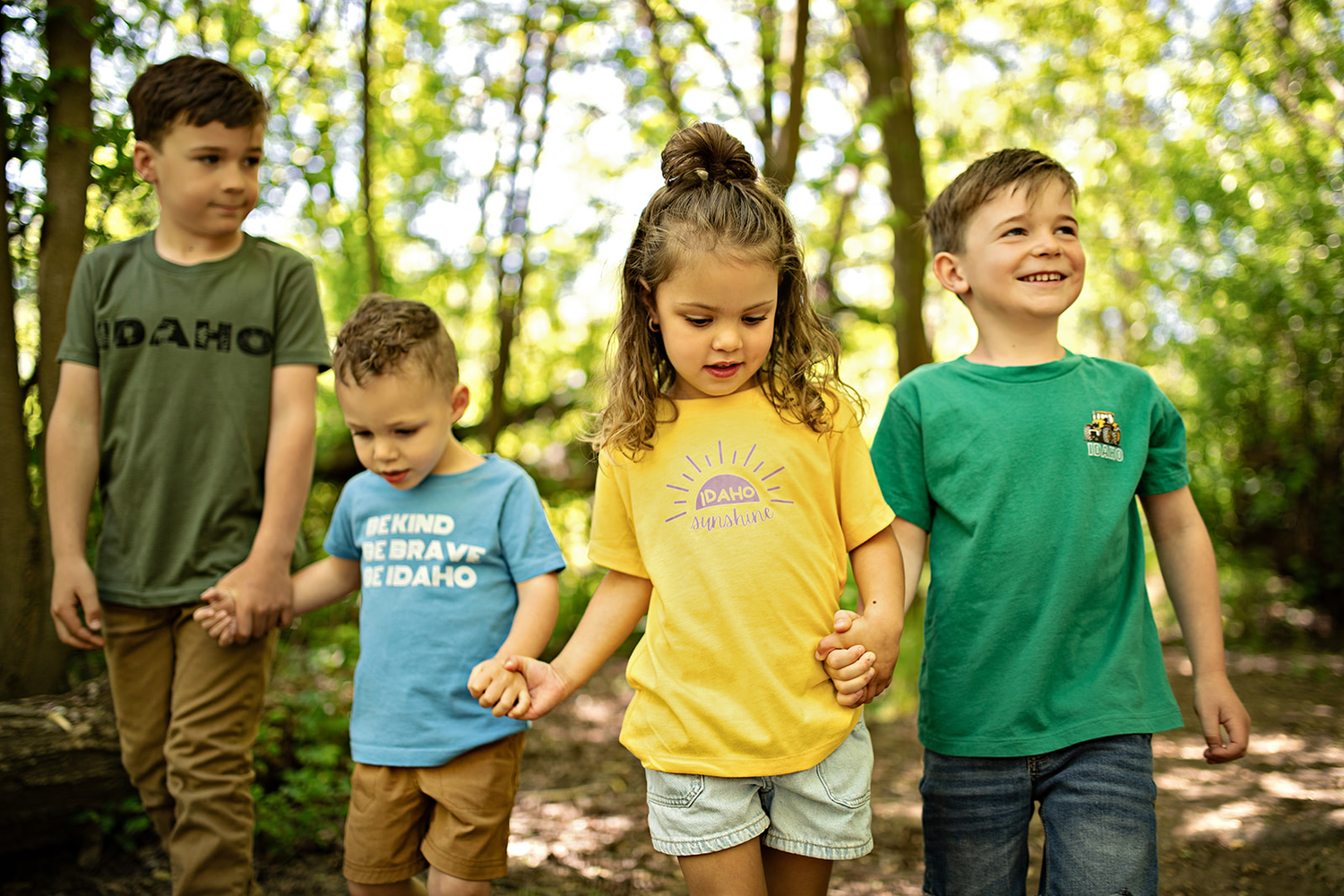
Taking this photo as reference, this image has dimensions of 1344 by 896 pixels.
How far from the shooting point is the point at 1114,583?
2043 mm

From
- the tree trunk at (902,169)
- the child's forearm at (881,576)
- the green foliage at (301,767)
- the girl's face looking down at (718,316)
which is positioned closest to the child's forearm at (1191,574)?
the child's forearm at (881,576)

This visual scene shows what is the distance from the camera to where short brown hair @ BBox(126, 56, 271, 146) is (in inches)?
96.9

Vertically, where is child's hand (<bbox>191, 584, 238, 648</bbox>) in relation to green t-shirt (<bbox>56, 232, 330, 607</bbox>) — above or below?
below

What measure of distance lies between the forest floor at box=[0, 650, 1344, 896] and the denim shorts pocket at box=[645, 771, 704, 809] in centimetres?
145

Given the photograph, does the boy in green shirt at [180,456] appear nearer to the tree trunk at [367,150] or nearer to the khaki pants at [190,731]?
the khaki pants at [190,731]

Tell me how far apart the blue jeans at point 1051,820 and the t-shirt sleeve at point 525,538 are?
99 centimetres

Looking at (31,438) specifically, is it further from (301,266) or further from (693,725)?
(693,725)

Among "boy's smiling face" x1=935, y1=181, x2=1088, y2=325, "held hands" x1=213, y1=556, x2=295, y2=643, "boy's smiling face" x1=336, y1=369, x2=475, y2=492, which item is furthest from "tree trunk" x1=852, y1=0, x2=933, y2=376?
"held hands" x1=213, y1=556, x2=295, y2=643

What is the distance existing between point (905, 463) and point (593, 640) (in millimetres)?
813

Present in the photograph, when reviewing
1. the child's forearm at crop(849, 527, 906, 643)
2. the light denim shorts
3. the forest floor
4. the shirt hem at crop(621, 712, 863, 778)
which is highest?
the child's forearm at crop(849, 527, 906, 643)

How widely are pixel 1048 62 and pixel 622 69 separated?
543 cm

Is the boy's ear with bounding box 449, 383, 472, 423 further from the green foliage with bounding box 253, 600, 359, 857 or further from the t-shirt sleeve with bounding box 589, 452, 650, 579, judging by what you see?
the green foliage with bounding box 253, 600, 359, 857

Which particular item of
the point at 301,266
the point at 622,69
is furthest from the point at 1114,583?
the point at 622,69

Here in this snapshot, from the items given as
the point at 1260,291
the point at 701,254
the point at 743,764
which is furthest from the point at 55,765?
the point at 1260,291
